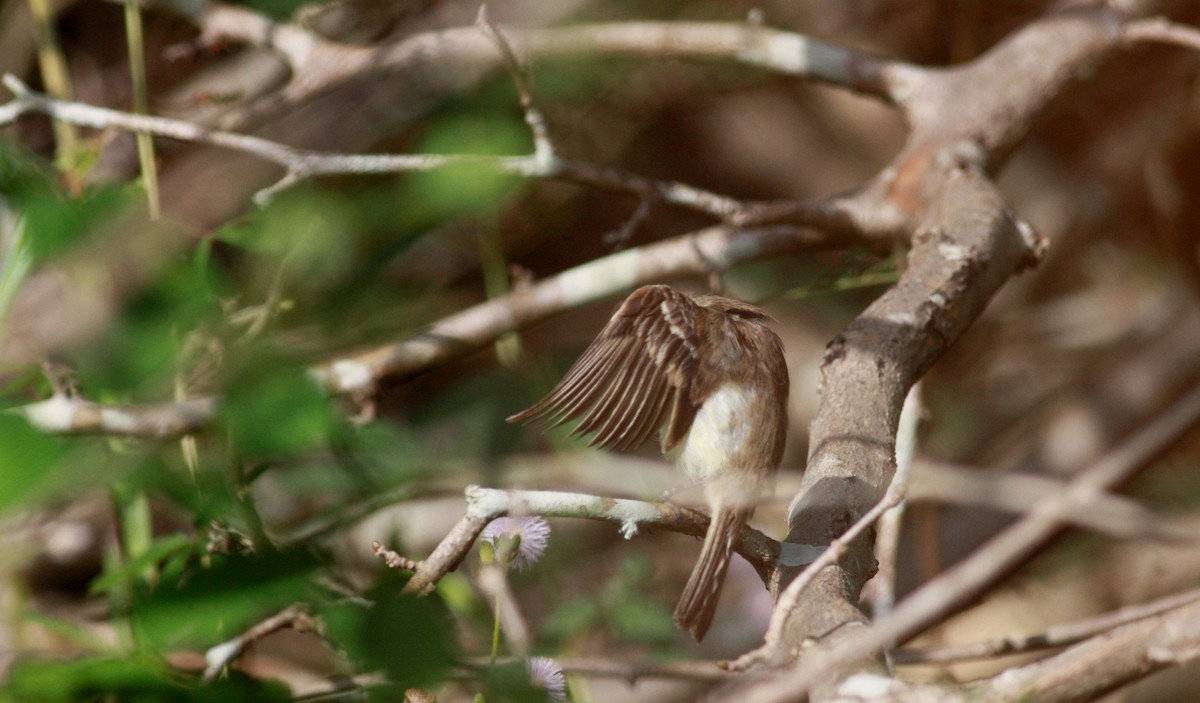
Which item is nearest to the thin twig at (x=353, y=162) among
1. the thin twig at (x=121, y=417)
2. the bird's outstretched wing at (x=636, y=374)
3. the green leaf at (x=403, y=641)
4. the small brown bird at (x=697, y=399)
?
the thin twig at (x=121, y=417)

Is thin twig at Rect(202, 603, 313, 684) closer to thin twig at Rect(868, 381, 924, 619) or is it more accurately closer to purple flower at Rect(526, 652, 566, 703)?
purple flower at Rect(526, 652, 566, 703)

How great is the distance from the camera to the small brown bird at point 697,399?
4.97ft

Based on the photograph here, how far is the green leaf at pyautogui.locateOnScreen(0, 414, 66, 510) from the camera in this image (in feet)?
4.71

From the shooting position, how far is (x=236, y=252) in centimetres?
301

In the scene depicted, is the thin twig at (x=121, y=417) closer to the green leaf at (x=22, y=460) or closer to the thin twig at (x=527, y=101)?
the green leaf at (x=22, y=460)

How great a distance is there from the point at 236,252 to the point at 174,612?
1.71m

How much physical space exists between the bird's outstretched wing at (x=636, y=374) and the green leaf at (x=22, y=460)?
604 mm

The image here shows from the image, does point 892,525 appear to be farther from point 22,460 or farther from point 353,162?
point 22,460

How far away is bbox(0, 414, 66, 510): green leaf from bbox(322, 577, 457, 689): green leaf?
0.67 metres

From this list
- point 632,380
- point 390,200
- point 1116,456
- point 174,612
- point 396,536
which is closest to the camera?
point 174,612

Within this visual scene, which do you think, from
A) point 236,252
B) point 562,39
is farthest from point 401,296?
point 562,39

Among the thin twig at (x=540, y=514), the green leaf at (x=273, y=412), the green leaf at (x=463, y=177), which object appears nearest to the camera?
the thin twig at (x=540, y=514)

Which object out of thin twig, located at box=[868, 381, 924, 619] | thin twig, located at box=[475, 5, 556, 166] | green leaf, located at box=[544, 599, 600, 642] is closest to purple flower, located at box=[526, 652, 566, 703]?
thin twig, located at box=[868, 381, 924, 619]

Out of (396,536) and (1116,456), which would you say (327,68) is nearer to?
(396,536)
